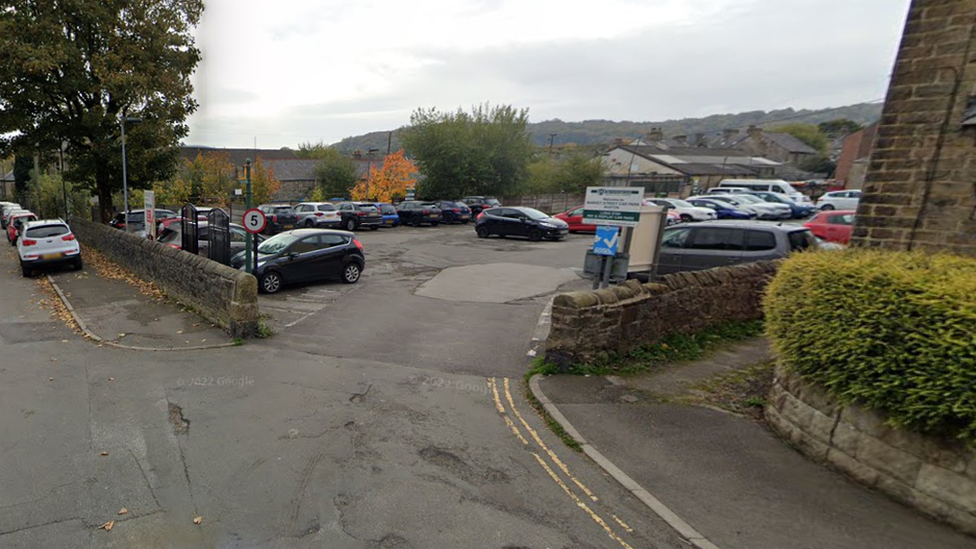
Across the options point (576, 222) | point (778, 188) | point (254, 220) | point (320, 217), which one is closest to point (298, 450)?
point (254, 220)

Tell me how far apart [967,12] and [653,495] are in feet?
21.1

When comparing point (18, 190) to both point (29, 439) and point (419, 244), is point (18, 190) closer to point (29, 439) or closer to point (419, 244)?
point (419, 244)

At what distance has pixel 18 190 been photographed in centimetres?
5112

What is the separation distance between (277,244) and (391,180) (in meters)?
27.0

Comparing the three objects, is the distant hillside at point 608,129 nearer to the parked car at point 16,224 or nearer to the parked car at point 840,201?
the parked car at point 840,201

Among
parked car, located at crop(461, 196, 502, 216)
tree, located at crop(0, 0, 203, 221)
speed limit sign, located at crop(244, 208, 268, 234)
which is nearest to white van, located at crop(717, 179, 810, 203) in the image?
parked car, located at crop(461, 196, 502, 216)

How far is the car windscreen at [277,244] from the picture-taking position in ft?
44.8

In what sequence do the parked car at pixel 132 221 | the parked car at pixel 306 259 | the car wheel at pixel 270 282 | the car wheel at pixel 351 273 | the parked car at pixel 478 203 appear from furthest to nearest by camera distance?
the parked car at pixel 478 203 < the parked car at pixel 132 221 < the car wheel at pixel 351 273 < the parked car at pixel 306 259 < the car wheel at pixel 270 282

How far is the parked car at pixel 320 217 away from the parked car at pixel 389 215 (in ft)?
11.1

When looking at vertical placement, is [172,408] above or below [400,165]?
below

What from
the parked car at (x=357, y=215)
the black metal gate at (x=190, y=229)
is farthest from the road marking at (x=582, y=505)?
the parked car at (x=357, y=215)

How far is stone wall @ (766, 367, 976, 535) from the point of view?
13.4ft

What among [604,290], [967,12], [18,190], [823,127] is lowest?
[18,190]

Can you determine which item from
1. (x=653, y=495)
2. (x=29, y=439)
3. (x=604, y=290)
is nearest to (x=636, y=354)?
(x=604, y=290)
